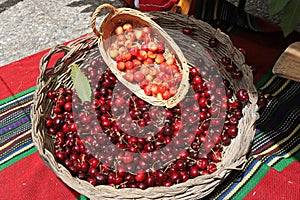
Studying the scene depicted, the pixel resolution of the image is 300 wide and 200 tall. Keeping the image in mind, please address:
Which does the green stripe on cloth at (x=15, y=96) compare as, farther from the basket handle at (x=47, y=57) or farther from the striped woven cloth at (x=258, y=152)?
the basket handle at (x=47, y=57)

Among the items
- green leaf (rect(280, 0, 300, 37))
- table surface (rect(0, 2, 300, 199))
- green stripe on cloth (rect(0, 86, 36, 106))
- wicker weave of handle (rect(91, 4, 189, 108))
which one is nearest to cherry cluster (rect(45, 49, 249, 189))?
wicker weave of handle (rect(91, 4, 189, 108))

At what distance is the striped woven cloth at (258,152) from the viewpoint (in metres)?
1.46

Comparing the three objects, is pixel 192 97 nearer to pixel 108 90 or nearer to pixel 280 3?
pixel 108 90

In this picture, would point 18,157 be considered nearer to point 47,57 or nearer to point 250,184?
point 47,57

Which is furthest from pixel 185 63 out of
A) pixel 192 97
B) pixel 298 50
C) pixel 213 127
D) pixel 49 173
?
pixel 49 173


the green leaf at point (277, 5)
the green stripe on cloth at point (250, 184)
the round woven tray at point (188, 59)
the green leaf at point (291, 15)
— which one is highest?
the green leaf at point (277, 5)

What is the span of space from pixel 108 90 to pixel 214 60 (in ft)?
1.50

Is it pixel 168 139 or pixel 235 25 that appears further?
pixel 235 25

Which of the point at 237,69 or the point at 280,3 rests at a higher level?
the point at 280,3

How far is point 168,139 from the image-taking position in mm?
1503

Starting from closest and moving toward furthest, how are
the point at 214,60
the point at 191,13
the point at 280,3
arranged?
1. the point at 280,3
2. the point at 214,60
3. the point at 191,13

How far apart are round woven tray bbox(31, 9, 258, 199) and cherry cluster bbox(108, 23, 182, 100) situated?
90mm

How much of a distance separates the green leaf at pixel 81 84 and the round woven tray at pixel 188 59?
4.1 inches

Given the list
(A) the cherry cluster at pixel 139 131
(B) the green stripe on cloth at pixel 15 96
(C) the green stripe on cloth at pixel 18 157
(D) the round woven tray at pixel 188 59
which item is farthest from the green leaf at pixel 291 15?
(B) the green stripe on cloth at pixel 15 96
